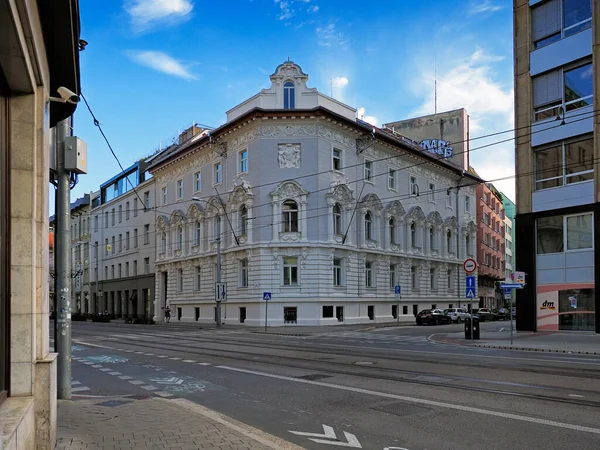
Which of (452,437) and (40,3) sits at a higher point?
(40,3)

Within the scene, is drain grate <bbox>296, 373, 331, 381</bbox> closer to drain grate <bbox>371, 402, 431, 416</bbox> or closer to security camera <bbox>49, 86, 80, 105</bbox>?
drain grate <bbox>371, 402, 431, 416</bbox>

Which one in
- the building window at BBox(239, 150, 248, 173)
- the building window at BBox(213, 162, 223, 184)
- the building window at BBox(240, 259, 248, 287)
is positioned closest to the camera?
the building window at BBox(240, 259, 248, 287)

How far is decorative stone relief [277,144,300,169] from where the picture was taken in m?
40.0

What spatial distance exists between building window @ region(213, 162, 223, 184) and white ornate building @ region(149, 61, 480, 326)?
0.27ft

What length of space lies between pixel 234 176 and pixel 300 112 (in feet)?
24.2

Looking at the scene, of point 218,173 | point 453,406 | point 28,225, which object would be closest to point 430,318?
point 218,173

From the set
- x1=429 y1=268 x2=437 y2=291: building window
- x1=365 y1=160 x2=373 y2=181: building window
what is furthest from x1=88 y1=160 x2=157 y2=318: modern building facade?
x1=429 y1=268 x2=437 y2=291: building window

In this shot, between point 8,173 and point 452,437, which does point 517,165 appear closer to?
point 452,437

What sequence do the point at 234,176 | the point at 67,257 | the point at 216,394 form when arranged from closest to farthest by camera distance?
the point at 67,257 < the point at 216,394 < the point at 234,176

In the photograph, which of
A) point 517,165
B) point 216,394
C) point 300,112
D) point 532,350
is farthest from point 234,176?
point 216,394

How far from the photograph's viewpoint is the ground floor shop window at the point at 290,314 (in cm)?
3875

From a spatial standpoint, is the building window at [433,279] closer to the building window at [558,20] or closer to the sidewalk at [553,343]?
the sidewalk at [553,343]

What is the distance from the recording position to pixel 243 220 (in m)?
41.6

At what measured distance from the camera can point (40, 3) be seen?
5105 millimetres
